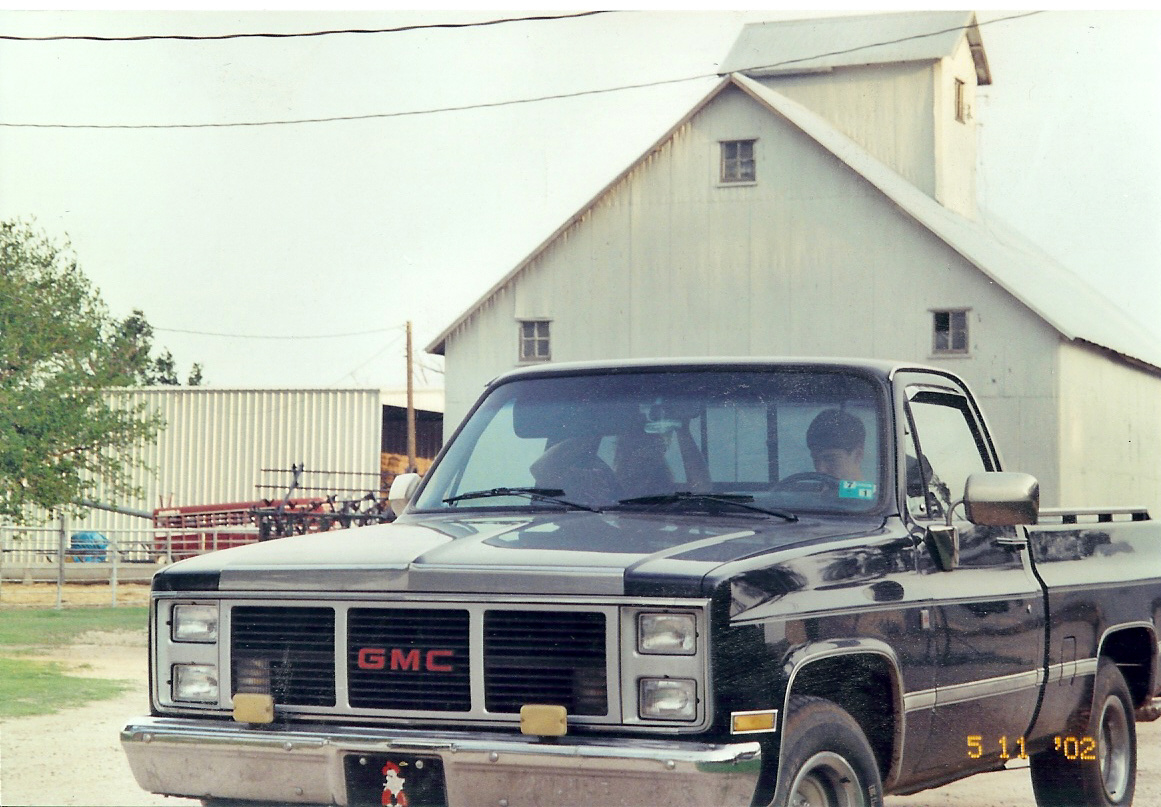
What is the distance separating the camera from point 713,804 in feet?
13.8

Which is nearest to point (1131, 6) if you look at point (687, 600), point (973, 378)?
point (687, 600)

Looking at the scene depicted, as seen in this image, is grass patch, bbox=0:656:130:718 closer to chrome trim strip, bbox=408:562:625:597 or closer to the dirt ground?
the dirt ground

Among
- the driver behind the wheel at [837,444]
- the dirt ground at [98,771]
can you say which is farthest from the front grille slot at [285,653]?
the dirt ground at [98,771]

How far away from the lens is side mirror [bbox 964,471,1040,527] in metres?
5.51

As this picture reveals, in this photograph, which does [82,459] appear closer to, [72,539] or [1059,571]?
[72,539]

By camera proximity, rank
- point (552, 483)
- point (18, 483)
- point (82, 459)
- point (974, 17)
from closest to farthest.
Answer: point (552, 483)
point (18, 483)
point (82, 459)
point (974, 17)

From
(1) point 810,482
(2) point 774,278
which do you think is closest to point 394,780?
(1) point 810,482

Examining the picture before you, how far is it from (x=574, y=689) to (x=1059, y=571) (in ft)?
9.68

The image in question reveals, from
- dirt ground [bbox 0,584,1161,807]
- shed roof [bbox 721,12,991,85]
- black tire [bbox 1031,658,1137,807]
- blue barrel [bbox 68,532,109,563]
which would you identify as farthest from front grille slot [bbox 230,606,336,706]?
shed roof [bbox 721,12,991,85]

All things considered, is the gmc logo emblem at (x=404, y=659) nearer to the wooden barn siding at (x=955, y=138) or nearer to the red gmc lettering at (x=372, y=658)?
the red gmc lettering at (x=372, y=658)

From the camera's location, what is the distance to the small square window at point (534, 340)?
1316 inches

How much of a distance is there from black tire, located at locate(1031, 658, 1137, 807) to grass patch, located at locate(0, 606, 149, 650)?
14237 mm

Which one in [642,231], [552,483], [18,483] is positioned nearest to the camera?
[552,483]

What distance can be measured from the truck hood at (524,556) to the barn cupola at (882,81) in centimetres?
2990
